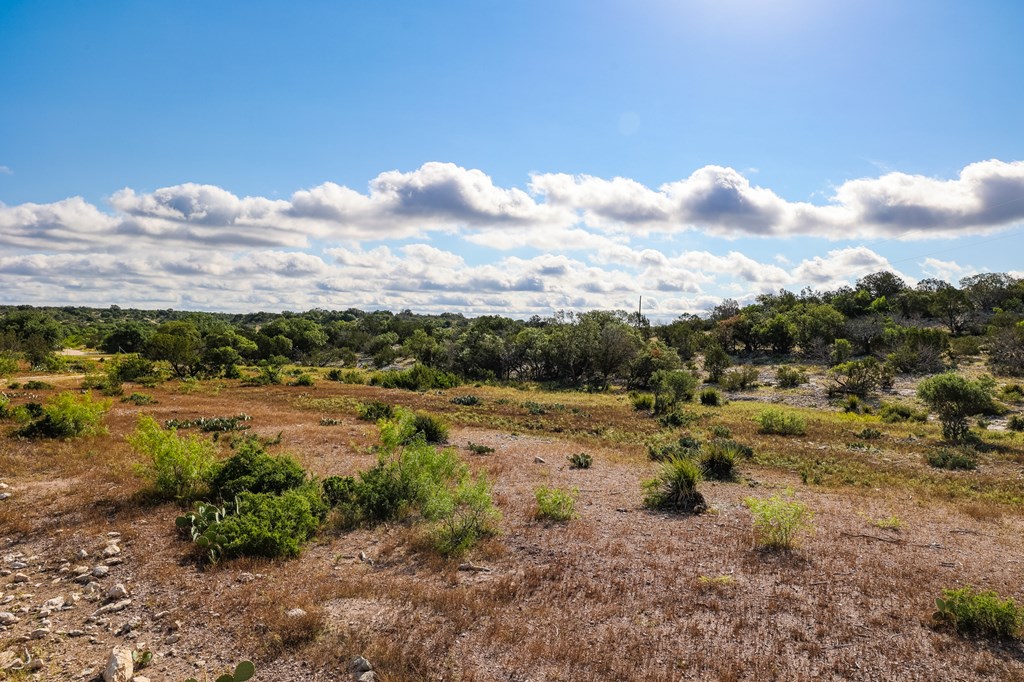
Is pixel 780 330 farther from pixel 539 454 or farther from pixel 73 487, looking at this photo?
pixel 73 487

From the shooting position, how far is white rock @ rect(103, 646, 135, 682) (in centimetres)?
558

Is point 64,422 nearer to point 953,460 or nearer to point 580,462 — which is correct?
point 580,462

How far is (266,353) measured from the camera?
246ft

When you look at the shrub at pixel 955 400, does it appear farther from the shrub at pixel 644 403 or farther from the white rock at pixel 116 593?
the white rock at pixel 116 593

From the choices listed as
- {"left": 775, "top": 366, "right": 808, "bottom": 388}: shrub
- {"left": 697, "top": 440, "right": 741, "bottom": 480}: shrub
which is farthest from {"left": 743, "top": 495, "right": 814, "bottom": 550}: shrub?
{"left": 775, "top": 366, "right": 808, "bottom": 388}: shrub

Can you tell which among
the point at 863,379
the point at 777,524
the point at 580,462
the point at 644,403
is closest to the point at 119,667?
the point at 777,524

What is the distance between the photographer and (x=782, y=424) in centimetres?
2719

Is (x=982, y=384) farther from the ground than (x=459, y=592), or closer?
farther from the ground

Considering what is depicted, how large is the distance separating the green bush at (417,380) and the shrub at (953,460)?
124 feet

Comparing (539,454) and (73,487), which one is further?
(539,454)

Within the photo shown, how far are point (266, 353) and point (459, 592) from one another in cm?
7627

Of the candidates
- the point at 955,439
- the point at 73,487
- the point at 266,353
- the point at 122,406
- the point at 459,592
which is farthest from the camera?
the point at 266,353

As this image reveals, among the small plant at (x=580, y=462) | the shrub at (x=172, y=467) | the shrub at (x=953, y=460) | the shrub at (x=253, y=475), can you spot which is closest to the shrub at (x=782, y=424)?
the shrub at (x=953, y=460)

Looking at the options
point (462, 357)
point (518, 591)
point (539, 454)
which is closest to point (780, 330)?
point (462, 357)
